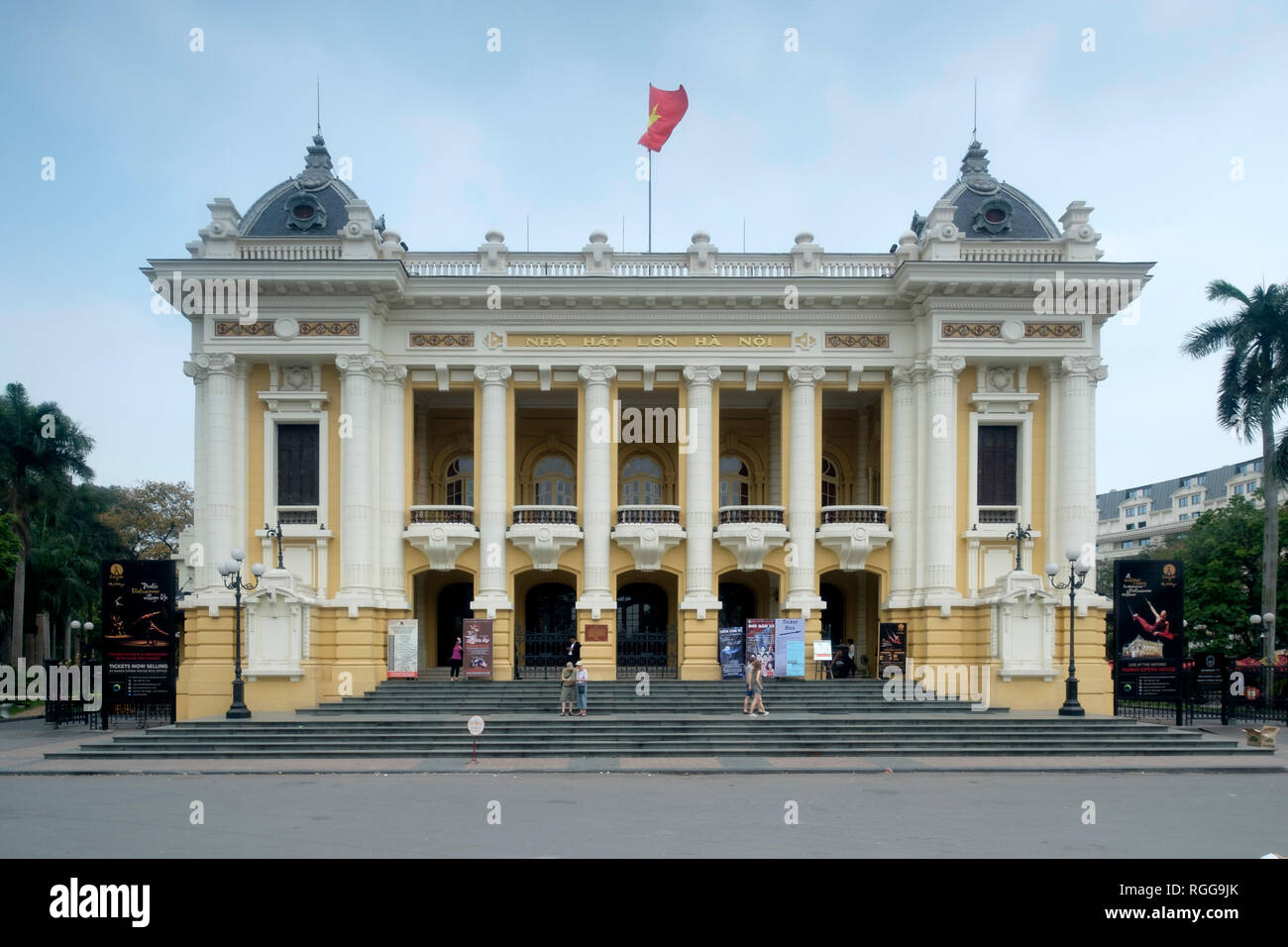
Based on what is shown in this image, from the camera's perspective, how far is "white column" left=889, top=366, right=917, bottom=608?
31531 millimetres

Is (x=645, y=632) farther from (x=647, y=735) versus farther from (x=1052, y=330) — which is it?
(x=1052, y=330)

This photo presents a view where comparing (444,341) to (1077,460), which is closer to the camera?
(1077,460)

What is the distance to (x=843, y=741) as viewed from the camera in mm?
23109

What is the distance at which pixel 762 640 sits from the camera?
99.2 ft

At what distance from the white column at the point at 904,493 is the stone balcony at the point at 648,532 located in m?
6.39

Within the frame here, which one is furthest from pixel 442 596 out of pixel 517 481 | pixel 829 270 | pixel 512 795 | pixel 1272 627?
pixel 1272 627

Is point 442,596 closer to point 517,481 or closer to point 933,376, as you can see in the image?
point 517,481

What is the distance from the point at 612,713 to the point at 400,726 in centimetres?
519

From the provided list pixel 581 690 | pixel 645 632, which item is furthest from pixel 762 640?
pixel 581 690

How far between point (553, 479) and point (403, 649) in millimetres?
9493

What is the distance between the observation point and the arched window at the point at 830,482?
37.4 meters

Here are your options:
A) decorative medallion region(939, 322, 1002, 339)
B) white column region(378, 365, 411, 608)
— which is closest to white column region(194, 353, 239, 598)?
white column region(378, 365, 411, 608)

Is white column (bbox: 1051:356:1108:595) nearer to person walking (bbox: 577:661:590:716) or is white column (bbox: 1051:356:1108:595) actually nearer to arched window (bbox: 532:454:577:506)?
person walking (bbox: 577:661:590:716)

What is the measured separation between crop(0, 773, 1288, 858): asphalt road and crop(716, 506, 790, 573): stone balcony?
12.2 metres
